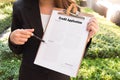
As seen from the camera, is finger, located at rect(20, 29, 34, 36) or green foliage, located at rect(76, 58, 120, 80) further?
green foliage, located at rect(76, 58, 120, 80)

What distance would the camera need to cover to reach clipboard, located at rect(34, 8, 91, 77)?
148cm

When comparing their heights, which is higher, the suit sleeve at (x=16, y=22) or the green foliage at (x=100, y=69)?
the suit sleeve at (x=16, y=22)

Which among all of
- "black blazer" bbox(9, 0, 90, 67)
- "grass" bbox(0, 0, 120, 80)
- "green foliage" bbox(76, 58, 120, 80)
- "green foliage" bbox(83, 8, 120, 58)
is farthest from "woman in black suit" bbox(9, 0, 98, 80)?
"green foliage" bbox(83, 8, 120, 58)

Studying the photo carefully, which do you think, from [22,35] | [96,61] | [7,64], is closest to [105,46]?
[96,61]

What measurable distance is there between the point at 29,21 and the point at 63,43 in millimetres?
231

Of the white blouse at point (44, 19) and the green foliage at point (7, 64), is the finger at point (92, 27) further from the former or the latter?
the green foliage at point (7, 64)

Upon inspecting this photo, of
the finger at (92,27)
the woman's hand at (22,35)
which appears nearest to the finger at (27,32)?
the woman's hand at (22,35)

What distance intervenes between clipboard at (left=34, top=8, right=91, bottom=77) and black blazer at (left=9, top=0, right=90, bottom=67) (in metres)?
0.06

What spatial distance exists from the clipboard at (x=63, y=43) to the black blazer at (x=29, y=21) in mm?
62

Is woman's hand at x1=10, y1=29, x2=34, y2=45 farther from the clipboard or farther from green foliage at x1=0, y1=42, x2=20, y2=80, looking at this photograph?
green foliage at x1=0, y1=42, x2=20, y2=80

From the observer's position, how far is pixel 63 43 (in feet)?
4.94

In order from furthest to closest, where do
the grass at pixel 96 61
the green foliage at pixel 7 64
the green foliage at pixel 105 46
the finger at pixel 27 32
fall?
the green foliage at pixel 105 46 < the grass at pixel 96 61 < the green foliage at pixel 7 64 < the finger at pixel 27 32

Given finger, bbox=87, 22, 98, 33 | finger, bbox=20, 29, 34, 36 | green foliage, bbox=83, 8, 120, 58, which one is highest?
finger, bbox=87, 22, 98, 33

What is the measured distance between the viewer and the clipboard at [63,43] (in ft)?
4.85
